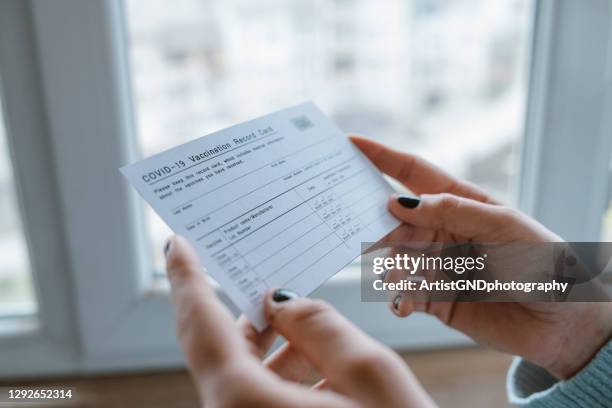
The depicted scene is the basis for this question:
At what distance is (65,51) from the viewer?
57 centimetres

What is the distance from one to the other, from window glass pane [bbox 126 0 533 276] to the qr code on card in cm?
16

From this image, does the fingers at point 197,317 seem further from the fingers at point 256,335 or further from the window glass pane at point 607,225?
the window glass pane at point 607,225

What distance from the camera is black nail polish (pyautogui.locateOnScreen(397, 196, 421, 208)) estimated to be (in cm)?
53

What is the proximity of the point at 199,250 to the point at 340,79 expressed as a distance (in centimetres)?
38

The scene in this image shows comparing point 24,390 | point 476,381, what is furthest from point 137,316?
point 476,381

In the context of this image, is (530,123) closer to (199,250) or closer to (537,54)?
(537,54)

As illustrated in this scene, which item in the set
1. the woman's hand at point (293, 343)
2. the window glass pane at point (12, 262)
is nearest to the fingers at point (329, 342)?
the woman's hand at point (293, 343)

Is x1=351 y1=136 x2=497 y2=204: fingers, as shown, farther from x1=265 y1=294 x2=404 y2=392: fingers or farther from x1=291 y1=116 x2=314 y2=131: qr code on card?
x1=265 y1=294 x2=404 y2=392: fingers

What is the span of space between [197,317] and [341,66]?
17.6 inches

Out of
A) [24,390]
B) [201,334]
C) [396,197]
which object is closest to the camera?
[201,334]

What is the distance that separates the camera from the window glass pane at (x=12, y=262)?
2.19ft

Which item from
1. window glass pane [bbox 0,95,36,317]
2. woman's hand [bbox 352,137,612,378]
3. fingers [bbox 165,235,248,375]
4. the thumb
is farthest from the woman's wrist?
window glass pane [bbox 0,95,36,317]

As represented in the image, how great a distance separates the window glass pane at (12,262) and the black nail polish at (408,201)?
49cm

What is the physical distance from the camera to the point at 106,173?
24.4 inches
